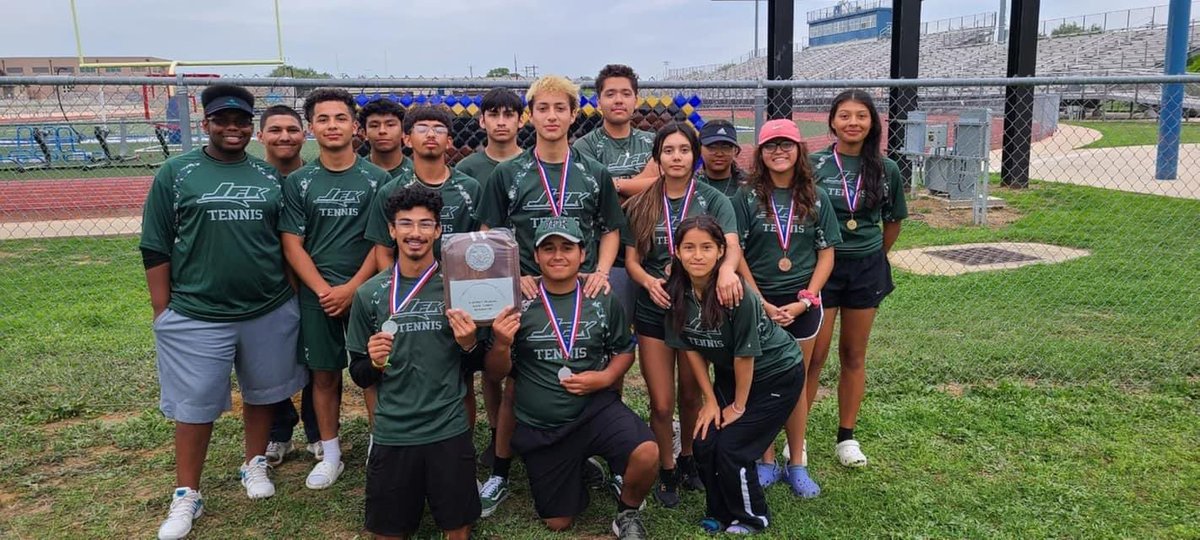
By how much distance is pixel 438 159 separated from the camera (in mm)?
3818

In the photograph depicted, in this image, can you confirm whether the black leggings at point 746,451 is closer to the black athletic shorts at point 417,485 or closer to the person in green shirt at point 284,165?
the black athletic shorts at point 417,485

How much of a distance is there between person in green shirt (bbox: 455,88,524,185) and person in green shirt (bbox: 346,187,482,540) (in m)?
0.73

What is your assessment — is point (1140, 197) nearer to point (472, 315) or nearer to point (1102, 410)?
point (1102, 410)

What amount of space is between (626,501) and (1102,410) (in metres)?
3.08

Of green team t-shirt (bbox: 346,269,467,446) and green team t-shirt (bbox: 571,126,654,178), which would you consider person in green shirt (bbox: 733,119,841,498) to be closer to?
green team t-shirt (bbox: 571,126,654,178)

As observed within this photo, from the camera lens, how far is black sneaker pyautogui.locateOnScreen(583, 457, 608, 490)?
406 centimetres

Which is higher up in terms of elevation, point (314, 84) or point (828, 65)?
point (828, 65)

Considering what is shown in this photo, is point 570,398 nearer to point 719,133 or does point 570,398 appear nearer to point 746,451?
point 746,451

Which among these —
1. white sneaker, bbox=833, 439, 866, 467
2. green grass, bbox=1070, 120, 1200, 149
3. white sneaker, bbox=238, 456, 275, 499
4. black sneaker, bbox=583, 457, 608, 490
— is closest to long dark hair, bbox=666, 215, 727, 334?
black sneaker, bbox=583, 457, 608, 490

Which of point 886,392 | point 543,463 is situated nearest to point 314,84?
point 543,463

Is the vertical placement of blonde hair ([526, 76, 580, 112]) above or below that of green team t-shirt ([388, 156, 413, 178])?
above

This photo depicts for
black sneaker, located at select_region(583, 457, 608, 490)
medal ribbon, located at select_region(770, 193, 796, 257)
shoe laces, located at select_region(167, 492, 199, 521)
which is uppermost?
medal ribbon, located at select_region(770, 193, 796, 257)

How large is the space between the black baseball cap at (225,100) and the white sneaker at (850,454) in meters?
3.25

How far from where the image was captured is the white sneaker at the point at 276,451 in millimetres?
4328
